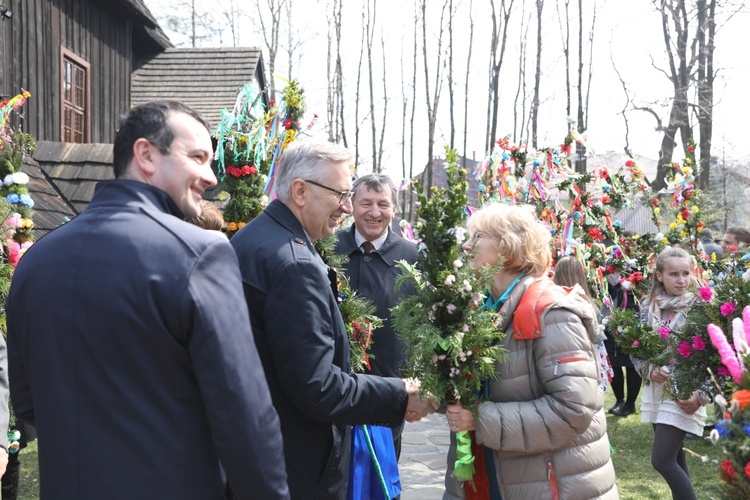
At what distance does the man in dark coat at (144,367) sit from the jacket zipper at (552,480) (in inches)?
48.0

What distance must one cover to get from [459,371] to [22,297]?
1528 mm

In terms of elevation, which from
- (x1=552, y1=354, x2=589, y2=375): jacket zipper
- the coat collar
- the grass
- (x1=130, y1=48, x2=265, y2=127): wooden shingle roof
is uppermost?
(x1=130, y1=48, x2=265, y2=127): wooden shingle roof

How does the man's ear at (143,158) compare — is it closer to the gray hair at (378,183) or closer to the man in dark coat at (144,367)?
the man in dark coat at (144,367)

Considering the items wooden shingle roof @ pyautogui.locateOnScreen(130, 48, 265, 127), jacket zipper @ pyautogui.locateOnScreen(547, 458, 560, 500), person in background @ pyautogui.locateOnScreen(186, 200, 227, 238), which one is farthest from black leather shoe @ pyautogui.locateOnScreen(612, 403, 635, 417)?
wooden shingle roof @ pyautogui.locateOnScreen(130, 48, 265, 127)

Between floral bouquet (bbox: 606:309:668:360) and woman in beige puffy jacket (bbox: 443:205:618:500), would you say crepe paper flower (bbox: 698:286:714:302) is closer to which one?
floral bouquet (bbox: 606:309:668:360)

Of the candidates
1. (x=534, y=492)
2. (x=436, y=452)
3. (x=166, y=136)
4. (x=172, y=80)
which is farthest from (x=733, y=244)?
(x=172, y=80)

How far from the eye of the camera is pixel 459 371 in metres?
2.74

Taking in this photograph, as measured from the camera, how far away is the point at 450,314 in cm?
277

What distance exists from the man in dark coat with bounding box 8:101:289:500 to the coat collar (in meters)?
0.01

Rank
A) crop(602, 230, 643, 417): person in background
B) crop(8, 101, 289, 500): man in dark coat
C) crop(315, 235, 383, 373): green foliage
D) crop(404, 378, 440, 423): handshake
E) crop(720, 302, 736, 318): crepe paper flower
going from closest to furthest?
crop(8, 101, 289, 500): man in dark coat < crop(404, 378, 440, 423): handshake < crop(720, 302, 736, 318): crepe paper flower < crop(315, 235, 383, 373): green foliage < crop(602, 230, 643, 417): person in background

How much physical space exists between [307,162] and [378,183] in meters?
1.78

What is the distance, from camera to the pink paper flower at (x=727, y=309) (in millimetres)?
3459

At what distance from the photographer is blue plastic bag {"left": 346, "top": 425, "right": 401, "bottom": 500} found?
3.10 m

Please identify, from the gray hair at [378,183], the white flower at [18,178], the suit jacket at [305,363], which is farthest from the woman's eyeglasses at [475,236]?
the white flower at [18,178]
